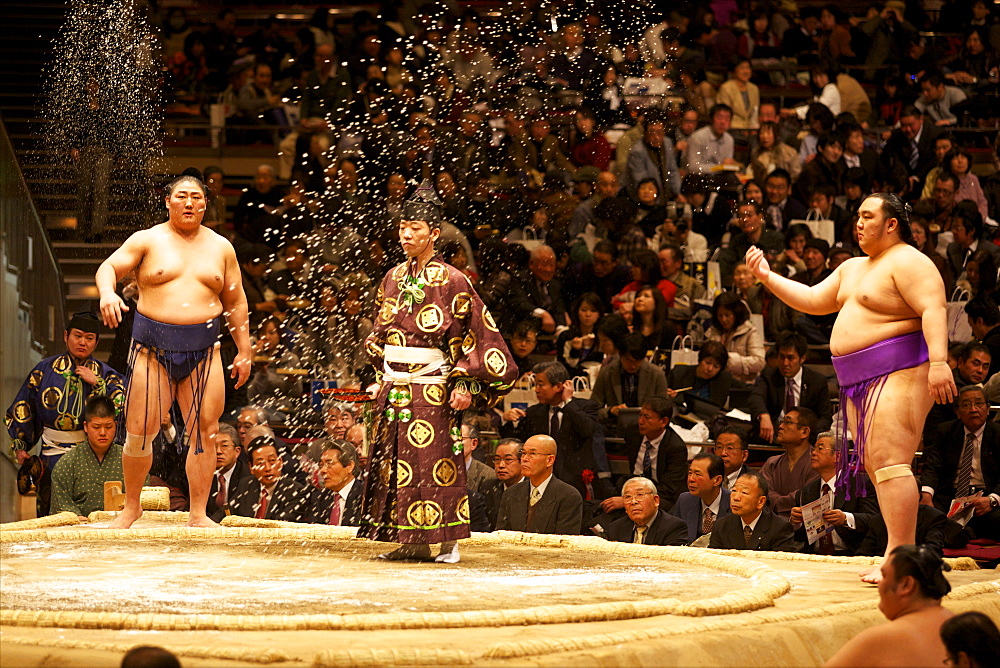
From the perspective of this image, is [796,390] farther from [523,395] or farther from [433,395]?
[433,395]

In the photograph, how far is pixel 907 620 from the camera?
96.7 inches

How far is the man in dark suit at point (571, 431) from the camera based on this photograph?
17.2 ft

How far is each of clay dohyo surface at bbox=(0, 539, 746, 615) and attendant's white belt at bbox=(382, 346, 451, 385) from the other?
53cm

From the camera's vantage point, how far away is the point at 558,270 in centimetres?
661

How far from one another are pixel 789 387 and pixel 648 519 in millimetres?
1264

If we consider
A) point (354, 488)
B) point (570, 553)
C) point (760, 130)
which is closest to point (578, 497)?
point (570, 553)

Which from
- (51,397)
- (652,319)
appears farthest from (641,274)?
(51,397)

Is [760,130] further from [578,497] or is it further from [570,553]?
[570,553]

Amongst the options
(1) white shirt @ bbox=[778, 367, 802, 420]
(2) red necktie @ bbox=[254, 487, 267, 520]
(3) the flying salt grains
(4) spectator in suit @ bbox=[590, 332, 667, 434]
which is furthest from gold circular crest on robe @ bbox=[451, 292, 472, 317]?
(3) the flying salt grains

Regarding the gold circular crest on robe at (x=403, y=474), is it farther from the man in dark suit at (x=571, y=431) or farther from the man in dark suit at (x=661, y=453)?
the man in dark suit at (x=571, y=431)

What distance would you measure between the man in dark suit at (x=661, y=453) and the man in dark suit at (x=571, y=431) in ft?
0.61

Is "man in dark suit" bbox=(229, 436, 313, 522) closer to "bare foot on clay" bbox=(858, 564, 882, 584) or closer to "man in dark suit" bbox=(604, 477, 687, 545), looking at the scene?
"man in dark suit" bbox=(604, 477, 687, 545)

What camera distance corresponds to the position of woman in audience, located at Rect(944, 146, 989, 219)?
7.39 meters

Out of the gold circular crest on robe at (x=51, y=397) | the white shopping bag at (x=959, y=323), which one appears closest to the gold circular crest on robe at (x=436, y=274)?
the gold circular crest on robe at (x=51, y=397)
